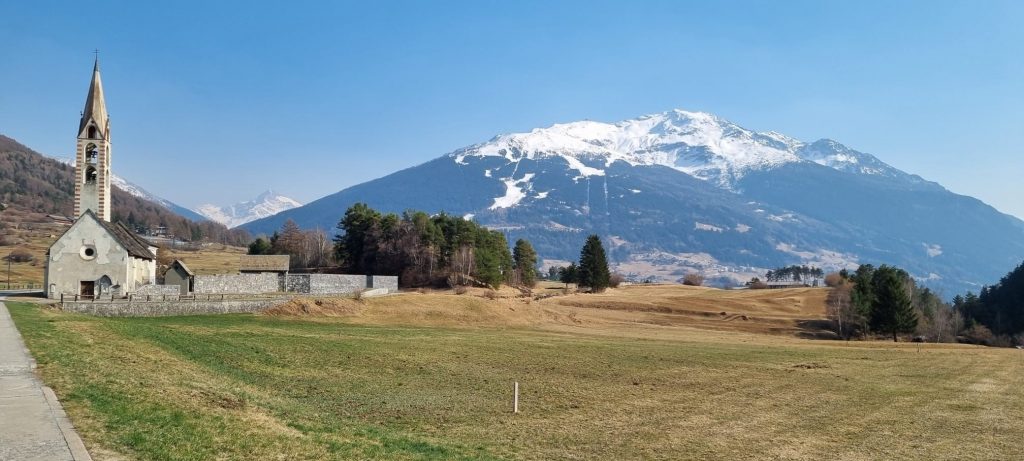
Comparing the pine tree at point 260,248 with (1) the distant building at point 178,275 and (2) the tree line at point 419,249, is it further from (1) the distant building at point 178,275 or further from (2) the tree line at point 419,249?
(1) the distant building at point 178,275

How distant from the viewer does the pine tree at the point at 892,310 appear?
91.4 m

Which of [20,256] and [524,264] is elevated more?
[20,256]

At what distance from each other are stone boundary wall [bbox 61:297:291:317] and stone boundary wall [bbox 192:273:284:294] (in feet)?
34.3

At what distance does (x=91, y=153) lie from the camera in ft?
225

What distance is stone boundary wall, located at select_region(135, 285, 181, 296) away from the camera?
5916 centimetres

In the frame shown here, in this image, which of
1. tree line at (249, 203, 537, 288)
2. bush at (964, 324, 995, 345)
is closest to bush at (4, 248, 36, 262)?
tree line at (249, 203, 537, 288)

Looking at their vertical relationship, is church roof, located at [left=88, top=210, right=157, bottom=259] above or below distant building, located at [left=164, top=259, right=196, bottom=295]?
above

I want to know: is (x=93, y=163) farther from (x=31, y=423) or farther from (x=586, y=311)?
(x=31, y=423)

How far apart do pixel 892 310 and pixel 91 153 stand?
92.8 meters

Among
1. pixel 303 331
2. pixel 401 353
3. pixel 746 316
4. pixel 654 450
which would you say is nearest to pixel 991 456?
pixel 654 450

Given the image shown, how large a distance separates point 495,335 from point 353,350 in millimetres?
19322

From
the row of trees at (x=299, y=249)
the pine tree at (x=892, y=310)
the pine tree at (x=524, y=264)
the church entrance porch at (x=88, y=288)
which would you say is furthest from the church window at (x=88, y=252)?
the pine tree at (x=524, y=264)

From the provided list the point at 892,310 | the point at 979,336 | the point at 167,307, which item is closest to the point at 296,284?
the point at 167,307

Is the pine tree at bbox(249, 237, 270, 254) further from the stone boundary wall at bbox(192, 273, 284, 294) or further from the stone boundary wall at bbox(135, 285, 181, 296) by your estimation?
the stone boundary wall at bbox(135, 285, 181, 296)
